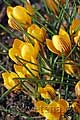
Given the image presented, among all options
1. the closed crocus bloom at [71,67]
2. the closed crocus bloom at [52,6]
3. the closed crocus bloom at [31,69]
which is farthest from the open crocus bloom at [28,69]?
the closed crocus bloom at [52,6]

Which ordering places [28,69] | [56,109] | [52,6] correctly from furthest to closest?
[52,6]
[28,69]
[56,109]

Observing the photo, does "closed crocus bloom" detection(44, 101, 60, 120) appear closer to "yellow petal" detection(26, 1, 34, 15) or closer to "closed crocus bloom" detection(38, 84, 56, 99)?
"closed crocus bloom" detection(38, 84, 56, 99)

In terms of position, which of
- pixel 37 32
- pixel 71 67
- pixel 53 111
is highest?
pixel 37 32

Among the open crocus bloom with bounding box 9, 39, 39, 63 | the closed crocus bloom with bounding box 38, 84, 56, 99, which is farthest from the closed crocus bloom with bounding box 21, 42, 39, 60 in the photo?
the closed crocus bloom with bounding box 38, 84, 56, 99

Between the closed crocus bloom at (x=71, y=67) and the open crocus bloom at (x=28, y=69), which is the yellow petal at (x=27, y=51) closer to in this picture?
the open crocus bloom at (x=28, y=69)

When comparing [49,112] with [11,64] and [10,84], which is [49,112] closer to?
[10,84]

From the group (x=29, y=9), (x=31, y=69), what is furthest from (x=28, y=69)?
(x=29, y=9)

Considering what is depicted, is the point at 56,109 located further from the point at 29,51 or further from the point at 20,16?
the point at 20,16

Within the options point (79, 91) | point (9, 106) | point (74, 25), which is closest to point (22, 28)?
point (74, 25)
